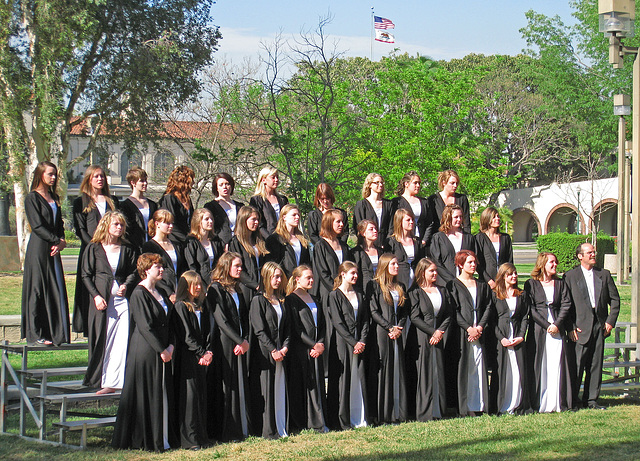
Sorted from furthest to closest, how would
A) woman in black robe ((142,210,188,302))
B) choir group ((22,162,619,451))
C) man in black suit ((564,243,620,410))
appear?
1. man in black suit ((564,243,620,410))
2. woman in black robe ((142,210,188,302))
3. choir group ((22,162,619,451))

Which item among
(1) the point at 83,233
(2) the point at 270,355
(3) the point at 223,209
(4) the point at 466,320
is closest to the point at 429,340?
(4) the point at 466,320

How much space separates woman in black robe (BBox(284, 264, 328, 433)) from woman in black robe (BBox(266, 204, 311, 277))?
30.3 inches

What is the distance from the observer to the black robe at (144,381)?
7074 millimetres

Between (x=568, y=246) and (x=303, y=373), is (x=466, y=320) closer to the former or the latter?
(x=303, y=373)

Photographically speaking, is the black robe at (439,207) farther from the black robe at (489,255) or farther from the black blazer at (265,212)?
the black blazer at (265,212)

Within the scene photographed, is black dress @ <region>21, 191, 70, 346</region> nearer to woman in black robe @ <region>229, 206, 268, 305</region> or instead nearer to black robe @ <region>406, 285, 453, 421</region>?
woman in black robe @ <region>229, 206, 268, 305</region>

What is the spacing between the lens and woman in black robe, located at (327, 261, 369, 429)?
8.19 meters

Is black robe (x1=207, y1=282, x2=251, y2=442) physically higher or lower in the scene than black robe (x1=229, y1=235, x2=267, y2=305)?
lower

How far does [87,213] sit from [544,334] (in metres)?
5.66

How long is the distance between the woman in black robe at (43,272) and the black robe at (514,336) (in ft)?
16.7

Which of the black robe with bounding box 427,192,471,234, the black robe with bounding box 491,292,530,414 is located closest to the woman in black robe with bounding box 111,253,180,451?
the black robe with bounding box 491,292,530,414

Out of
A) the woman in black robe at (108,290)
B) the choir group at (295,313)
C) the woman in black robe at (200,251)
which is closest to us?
the choir group at (295,313)

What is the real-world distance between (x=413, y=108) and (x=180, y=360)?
21.3 metres

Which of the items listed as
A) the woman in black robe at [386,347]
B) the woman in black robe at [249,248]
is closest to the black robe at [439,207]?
the woman in black robe at [386,347]
